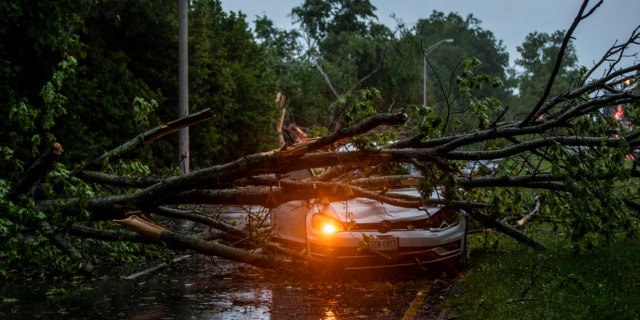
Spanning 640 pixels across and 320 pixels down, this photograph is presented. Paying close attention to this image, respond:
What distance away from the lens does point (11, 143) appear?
52.8ft

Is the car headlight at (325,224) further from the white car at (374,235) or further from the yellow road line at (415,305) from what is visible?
the yellow road line at (415,305)

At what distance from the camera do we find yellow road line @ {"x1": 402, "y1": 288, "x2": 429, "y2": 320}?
7557mm

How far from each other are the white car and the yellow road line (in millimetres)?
569

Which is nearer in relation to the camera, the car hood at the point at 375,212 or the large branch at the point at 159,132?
the large branch at the point at 159,132

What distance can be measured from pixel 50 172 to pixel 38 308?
4.44ft

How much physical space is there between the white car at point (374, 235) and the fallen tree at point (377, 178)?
0.40 meters

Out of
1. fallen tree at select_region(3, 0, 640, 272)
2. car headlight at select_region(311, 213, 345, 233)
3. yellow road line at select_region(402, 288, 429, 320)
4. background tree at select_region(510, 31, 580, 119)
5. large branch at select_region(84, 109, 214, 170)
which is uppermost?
background tree at select_region(510, 31, 580, 119)

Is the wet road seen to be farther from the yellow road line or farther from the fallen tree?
the fallen tree

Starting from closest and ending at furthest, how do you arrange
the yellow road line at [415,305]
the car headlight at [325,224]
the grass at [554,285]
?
the grass at [554,285]
the yellow road line at [415,305]
the car headlight at [325,224]

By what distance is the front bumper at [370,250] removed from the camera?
932 centimetres

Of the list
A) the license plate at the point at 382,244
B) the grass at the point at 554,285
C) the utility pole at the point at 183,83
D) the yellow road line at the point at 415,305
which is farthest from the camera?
the utility pole at the point at 183,83

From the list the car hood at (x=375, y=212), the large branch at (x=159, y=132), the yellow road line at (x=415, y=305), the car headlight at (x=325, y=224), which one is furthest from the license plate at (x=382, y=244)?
the large branch at (x=159, y=132)

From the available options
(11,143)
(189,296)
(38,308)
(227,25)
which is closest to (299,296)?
(189,296)

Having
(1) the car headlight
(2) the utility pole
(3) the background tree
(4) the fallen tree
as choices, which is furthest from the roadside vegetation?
(3) the background tree
